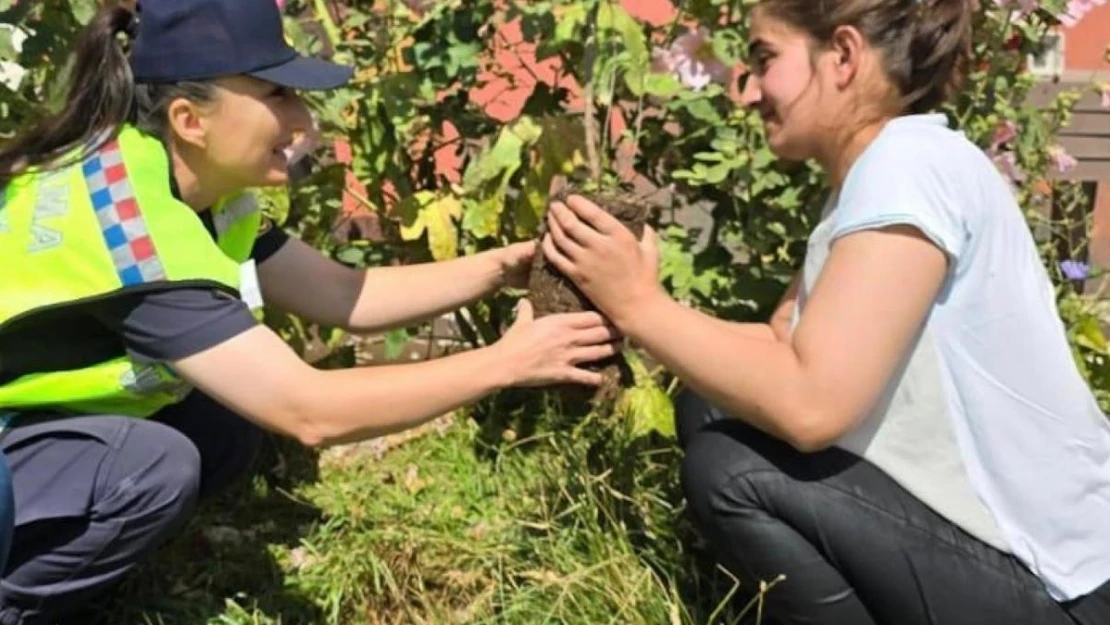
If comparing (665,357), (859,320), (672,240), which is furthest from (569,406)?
(859,320)

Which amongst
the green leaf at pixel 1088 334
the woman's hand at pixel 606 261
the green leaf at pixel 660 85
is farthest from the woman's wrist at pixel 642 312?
the green leaf at pixel 1088 334

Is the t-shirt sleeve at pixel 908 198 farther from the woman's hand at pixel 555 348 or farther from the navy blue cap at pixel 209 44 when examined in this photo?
the navy blue cap at pixel 209 44

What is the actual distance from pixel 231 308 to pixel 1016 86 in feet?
5.73

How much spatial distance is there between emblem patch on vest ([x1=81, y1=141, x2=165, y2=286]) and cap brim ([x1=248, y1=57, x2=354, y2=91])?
0.24 m

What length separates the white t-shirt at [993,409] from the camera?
218 cm

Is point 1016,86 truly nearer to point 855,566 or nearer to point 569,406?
point 569,406

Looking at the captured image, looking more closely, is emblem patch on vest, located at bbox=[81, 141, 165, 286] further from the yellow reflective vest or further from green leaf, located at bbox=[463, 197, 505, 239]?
green leaf, located at bbox=[463, 197, 505, 239]

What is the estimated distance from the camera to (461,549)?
280cm

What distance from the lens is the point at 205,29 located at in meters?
2.24

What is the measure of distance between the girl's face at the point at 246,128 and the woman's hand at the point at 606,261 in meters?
0.44

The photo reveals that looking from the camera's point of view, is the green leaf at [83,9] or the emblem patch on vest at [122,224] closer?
the emblem patch on vest at [122,224]

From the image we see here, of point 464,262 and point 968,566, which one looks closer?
point 968,566

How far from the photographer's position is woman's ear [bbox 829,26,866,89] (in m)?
2.22

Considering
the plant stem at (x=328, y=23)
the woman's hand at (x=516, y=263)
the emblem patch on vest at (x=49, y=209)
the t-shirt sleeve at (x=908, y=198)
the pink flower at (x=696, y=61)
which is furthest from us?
the plant stem at (x=328, y=23)
